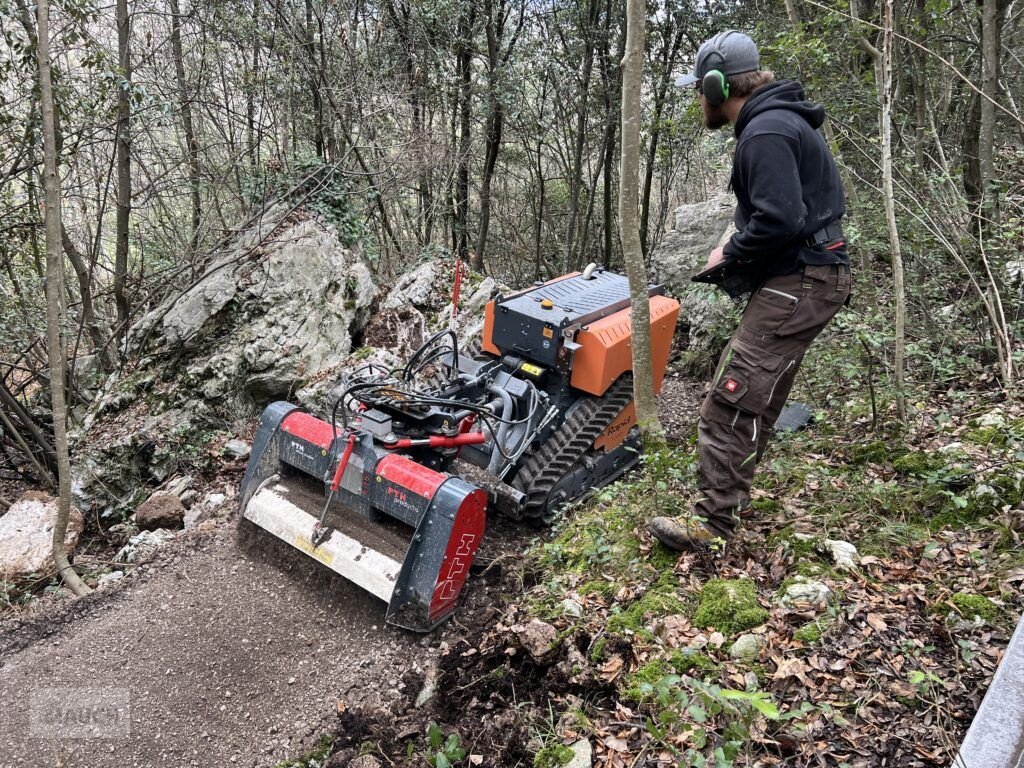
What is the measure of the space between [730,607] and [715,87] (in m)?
2.15

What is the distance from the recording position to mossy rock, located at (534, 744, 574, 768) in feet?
7.44

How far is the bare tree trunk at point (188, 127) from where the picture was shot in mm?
7961

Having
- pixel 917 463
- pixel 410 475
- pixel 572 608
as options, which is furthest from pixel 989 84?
pixel 410 475

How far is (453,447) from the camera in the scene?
3742 millimetres

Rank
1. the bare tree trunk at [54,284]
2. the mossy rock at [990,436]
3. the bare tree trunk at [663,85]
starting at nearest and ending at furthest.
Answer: the mossy rock at [990,436], the bare tree trunk at [54,284], the bare tree trunk at [663,85]

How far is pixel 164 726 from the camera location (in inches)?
115

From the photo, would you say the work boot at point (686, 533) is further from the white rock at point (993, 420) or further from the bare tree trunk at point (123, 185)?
the bare tree trunk at point (123, 185)

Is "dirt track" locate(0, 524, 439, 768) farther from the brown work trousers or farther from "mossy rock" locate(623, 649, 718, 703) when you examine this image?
the brown work trousers

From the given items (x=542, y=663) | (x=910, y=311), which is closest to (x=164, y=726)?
(x=542, y=663)

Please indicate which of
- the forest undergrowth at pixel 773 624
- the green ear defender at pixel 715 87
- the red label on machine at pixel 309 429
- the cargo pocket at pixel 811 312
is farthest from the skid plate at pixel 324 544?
the green ear defender at pixel 715 87

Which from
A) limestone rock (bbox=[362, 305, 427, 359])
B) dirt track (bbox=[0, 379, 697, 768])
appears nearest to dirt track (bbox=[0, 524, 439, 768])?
dirt track (bbox=[0, 379, 697, 768])

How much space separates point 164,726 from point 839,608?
9.31 feet

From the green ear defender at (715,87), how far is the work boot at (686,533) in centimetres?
185

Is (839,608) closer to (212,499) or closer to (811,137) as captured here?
(811,137)
